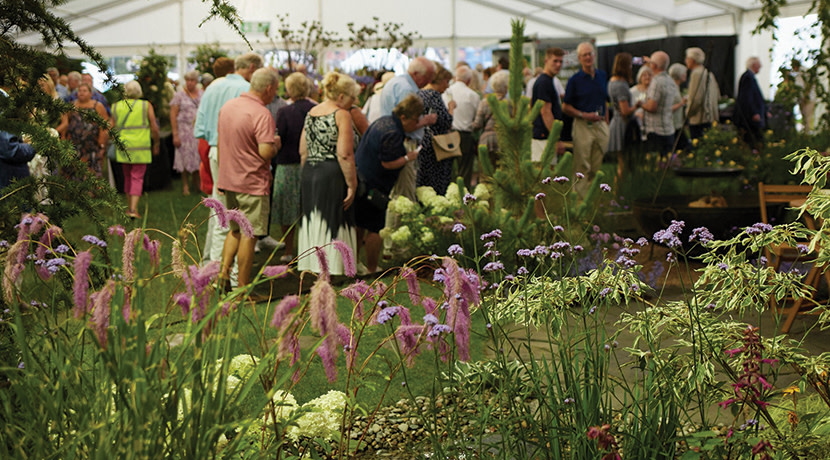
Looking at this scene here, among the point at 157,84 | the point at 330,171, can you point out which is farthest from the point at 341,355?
the point at 157,84

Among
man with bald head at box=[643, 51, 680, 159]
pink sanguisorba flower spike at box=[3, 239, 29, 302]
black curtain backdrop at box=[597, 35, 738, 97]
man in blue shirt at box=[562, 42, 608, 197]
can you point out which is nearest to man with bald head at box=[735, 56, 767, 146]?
man with bald head at box=[643, 51, 680, 159]

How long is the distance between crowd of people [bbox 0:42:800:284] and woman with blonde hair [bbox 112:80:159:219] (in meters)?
0.02

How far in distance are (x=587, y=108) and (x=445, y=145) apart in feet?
6.60

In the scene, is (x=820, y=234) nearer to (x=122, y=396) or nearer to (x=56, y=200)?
(x=122, y=396)

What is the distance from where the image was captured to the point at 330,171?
6172 mm

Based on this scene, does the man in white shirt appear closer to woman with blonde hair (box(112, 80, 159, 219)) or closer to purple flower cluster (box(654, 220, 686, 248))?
woman with blonde hair (box(112, 80, 159, 219))

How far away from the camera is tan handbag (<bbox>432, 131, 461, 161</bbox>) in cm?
717

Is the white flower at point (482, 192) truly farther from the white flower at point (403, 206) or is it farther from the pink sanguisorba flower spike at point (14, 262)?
the pink sanguisorba flower spike at point (14, 262)

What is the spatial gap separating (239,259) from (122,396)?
429cm

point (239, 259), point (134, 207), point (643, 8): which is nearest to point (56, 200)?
point (239, 259)

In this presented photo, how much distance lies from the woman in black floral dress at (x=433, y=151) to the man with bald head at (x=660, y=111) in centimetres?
376

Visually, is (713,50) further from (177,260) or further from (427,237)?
(177,260)

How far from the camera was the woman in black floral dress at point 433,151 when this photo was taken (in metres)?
7.15

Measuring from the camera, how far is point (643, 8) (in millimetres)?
18125
